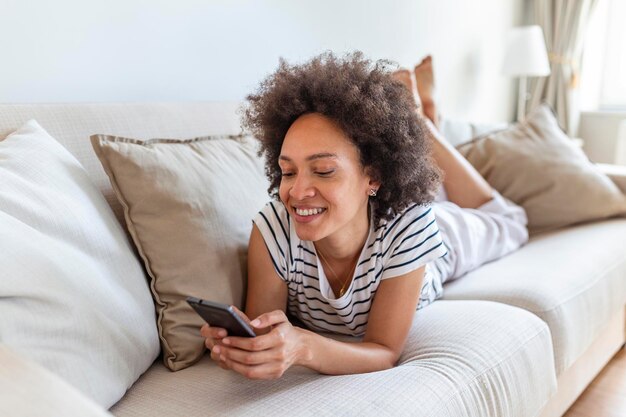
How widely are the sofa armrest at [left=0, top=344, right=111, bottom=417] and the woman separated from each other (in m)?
0.34

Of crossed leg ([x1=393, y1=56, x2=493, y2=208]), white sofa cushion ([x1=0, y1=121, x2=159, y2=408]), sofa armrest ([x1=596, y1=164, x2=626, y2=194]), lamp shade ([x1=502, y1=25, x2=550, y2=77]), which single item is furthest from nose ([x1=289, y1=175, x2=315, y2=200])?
lamp shade ([x1=502, y1=25, x2=550, y2=77])

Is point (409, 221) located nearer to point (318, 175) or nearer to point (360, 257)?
point (360, 257)

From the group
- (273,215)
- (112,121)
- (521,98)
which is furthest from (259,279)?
(521,98)

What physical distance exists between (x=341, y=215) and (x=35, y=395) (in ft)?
2.09

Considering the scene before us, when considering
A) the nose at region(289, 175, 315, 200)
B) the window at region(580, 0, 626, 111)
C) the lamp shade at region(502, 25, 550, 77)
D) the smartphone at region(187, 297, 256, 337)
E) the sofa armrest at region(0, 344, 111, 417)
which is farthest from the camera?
the window at region(580, 0, 626, 111)

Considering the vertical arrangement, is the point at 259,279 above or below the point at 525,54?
below

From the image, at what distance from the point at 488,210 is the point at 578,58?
2.56 meters

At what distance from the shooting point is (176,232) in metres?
1.13

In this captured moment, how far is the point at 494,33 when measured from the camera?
3688mm

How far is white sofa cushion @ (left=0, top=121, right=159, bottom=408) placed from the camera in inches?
31.8

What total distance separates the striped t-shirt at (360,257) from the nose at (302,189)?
17 centimetres

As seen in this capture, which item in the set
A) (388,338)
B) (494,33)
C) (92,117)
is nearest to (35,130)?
(92,117)

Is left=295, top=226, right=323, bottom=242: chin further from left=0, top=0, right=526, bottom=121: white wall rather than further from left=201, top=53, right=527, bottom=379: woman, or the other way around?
left=0, top=0, right=526, bottom=121: white wall

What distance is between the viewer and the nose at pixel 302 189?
1041mm
